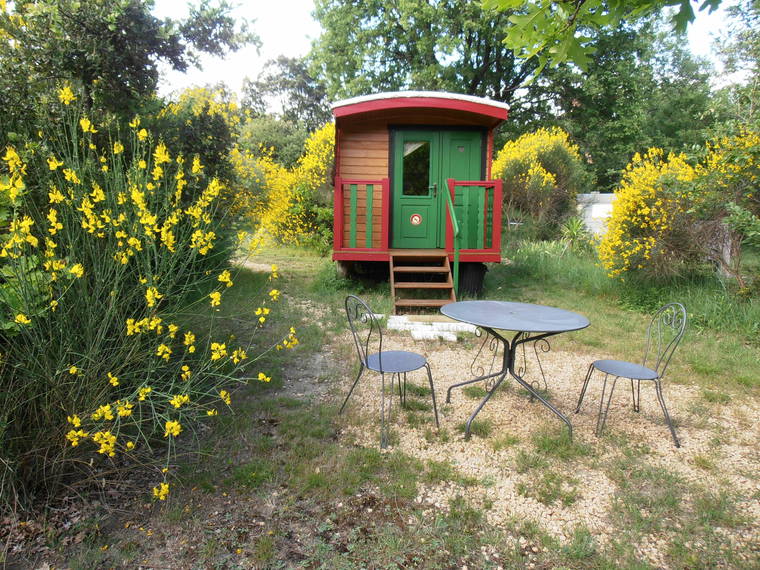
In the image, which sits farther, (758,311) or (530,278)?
(530,278)

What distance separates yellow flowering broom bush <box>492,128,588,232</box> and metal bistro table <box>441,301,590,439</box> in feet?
27.7

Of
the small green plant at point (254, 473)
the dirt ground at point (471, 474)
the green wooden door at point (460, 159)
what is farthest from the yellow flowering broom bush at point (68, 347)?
the green wooden door at point (460, 159)

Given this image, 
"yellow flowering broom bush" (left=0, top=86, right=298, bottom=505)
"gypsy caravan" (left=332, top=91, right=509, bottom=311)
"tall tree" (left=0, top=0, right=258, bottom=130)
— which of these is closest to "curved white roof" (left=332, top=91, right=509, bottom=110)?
"gypsy caravan" (left=332, top=91, right=509, bottom=311)

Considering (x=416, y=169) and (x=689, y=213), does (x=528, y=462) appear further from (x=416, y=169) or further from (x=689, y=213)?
(x=416, y=169)

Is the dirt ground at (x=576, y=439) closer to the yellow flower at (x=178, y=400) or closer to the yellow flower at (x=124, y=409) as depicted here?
the yellow flower at (x=178, y=400)

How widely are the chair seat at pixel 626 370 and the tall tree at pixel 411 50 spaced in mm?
14016

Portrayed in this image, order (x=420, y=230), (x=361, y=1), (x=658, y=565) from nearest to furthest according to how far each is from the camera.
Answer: (x=658, y=565)
(x=420, y=230)
(x=361, y=1)

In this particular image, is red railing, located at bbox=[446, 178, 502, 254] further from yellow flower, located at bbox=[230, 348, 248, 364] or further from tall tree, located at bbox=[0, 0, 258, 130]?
yellow flower, located at bbox=[230, 348, 248, 364]

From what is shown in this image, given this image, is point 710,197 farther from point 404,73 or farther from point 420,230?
point 404,73

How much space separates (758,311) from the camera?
5.02 m

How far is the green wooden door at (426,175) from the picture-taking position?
723 cm

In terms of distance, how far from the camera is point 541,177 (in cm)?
1115

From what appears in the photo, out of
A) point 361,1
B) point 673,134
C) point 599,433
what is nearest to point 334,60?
point 361,1

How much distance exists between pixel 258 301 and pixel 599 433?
168 inches
